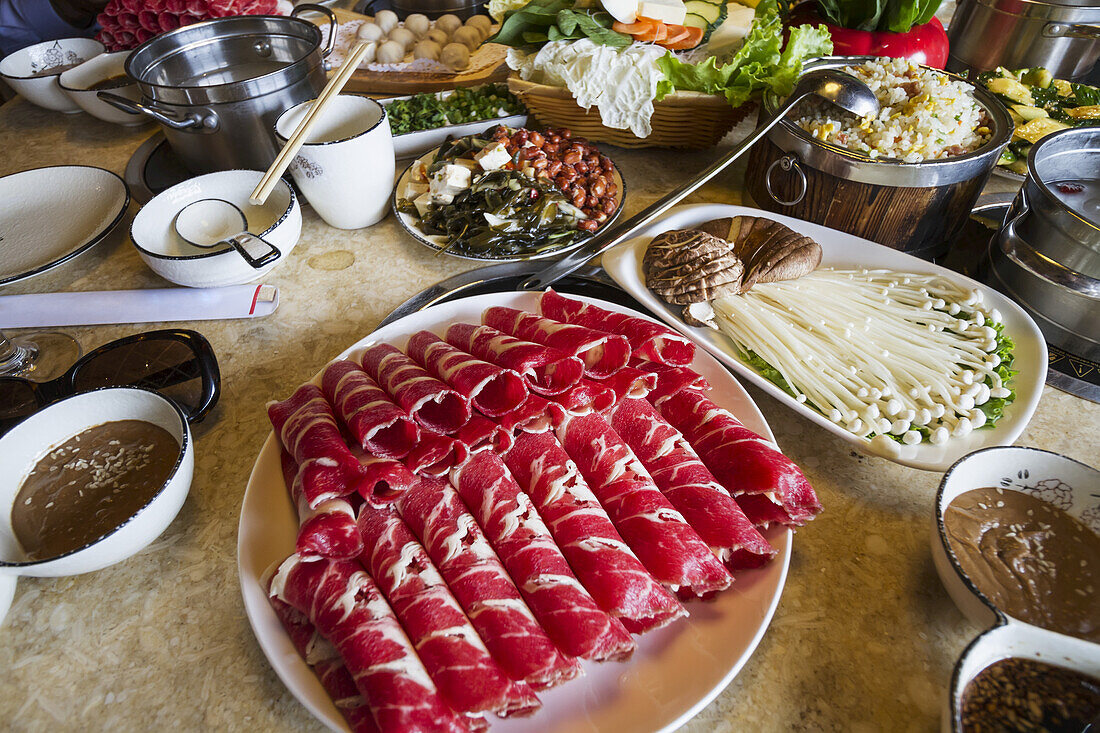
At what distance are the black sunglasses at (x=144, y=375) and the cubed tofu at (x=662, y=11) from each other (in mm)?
1961

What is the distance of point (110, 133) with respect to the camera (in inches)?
104

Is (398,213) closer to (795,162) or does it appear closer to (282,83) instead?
(282,83)

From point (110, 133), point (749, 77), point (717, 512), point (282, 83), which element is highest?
point (749, 77)

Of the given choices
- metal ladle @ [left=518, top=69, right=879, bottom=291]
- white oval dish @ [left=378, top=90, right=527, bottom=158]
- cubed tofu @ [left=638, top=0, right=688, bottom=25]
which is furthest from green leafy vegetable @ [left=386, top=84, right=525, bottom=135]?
metal ladle @ [left=518, top=69, right=879, bottom=291]

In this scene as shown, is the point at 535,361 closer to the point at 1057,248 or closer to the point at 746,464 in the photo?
the point at 746,464

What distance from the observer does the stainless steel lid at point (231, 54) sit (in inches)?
78.9

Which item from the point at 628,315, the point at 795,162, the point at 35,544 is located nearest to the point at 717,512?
the point at 628,315

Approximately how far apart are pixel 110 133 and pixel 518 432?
2665 mm

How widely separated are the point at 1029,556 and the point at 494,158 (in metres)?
1.75

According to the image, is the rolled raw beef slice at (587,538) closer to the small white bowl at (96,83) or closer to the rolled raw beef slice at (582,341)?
the rolled raw beef slice at (582,341)

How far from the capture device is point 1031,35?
2.50 meters

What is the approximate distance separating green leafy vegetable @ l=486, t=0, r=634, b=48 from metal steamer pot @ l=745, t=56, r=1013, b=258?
2.45 ft

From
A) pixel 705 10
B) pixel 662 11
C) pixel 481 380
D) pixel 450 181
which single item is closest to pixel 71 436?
pixel 481 380

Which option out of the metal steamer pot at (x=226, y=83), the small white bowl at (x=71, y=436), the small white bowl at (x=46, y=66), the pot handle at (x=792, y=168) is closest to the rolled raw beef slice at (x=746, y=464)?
the pot handle at (x=792, y=168)
